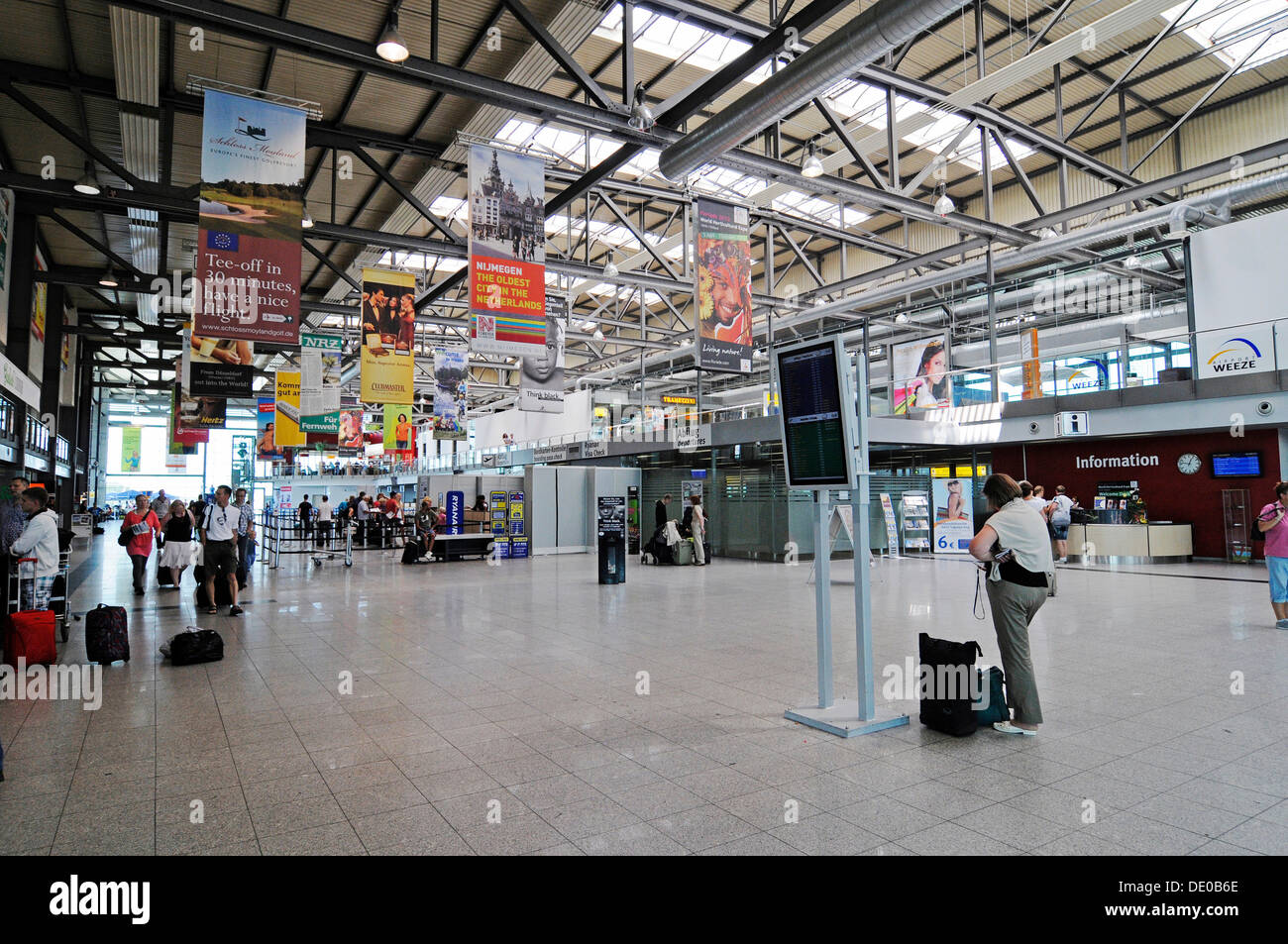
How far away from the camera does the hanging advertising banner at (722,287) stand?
39.6 feet

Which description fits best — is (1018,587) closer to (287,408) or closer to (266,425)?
(287,408)

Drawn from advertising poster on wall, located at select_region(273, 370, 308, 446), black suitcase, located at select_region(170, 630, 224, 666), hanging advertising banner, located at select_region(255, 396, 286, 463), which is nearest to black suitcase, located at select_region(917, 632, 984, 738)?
black suitcase, located at select_region(170, 630, 224, 666)

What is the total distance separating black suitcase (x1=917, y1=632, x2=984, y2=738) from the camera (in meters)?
4.67

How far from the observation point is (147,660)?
7.28 meters

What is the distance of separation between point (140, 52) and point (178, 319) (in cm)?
1539

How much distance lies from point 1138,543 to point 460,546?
16.8 metres

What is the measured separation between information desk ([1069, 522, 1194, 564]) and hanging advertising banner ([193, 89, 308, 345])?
57.5ft

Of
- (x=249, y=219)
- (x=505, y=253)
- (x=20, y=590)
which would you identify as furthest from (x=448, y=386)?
(x=20, y=590)

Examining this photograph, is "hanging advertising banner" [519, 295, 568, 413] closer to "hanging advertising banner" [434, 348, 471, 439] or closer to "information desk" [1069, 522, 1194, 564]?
"hanging advertising banner" [434, 348, 471, 439]

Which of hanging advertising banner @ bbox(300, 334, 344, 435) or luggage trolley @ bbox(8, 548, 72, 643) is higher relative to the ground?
hanging advertising banner @ bbox(300, 334, 344, 435)

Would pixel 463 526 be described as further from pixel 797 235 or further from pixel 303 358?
pixel 797 235

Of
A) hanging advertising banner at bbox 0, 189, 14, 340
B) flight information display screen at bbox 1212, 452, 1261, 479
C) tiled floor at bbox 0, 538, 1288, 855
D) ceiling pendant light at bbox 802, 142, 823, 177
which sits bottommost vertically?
tiled floor at bbox 0, 538, 1288, 855

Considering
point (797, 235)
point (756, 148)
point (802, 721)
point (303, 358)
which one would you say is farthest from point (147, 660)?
point (797, 235)

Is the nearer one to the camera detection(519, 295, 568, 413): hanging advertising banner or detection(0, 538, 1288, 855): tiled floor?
detection(0, 538, 1288, 855): tiled floor
